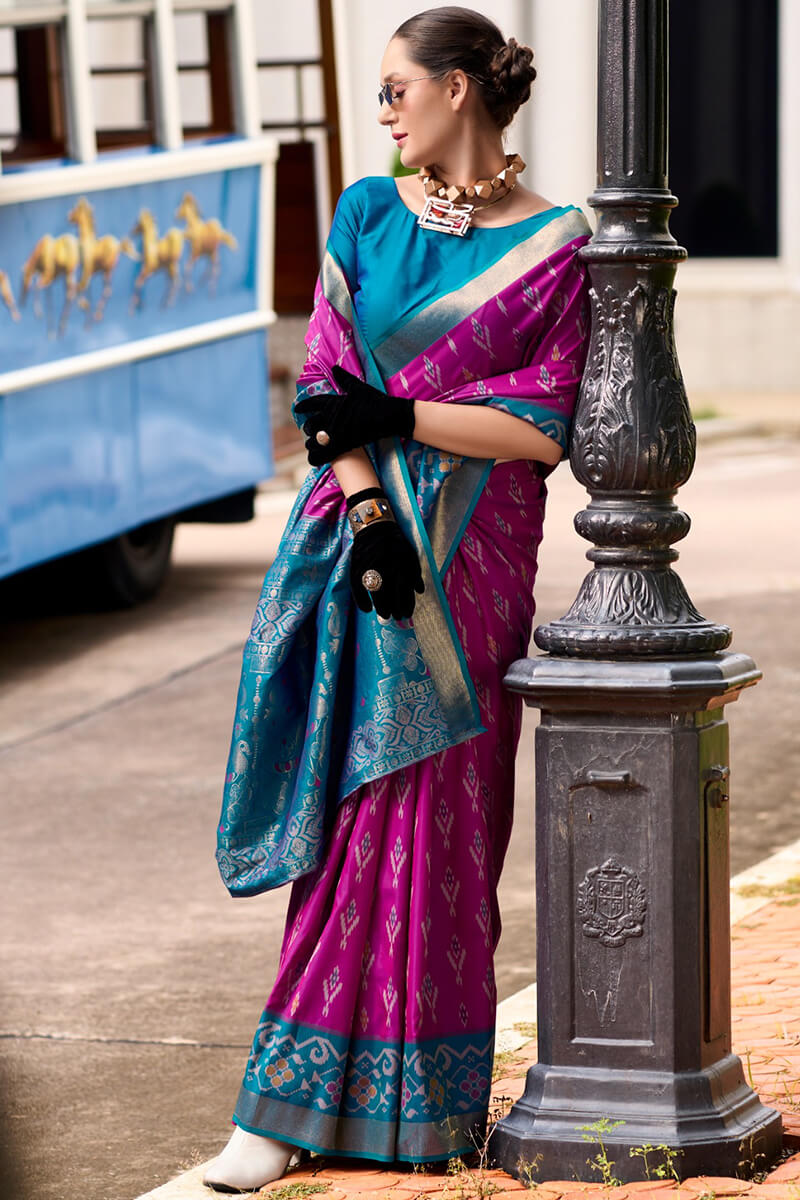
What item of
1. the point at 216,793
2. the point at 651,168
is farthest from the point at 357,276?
the point at 216,793

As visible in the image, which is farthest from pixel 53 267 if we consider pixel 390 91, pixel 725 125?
pixel 725 125

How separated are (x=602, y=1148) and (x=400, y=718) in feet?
2.47

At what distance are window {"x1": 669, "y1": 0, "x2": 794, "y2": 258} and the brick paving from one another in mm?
17942

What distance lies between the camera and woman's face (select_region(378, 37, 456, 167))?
368cm

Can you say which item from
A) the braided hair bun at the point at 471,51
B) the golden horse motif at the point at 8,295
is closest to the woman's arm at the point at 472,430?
the braided hair bun at the point at 471,51

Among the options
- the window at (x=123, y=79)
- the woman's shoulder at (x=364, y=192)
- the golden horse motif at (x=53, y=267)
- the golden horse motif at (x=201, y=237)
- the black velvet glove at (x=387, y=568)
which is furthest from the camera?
the golden horse motif at (x=201, y=237)

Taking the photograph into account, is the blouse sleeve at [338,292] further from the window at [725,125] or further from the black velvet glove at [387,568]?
the window at [725,125]

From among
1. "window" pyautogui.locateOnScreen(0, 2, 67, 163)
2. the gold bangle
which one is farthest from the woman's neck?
"window" pyautogui.locateOnScreen(0, 2, 67, 163)

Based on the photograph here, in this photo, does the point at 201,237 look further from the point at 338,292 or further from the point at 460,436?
the point at 460,436

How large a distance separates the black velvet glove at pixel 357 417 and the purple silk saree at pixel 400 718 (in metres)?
0.06

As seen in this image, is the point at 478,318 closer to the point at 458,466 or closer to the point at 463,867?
the point at 458,466

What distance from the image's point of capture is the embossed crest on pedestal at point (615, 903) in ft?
12.0

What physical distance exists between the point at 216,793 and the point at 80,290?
2.72m

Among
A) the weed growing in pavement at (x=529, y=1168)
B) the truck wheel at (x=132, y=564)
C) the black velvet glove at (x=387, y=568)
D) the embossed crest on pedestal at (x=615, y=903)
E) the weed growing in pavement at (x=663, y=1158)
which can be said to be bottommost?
the truck wheel at (x=132, y=564)
